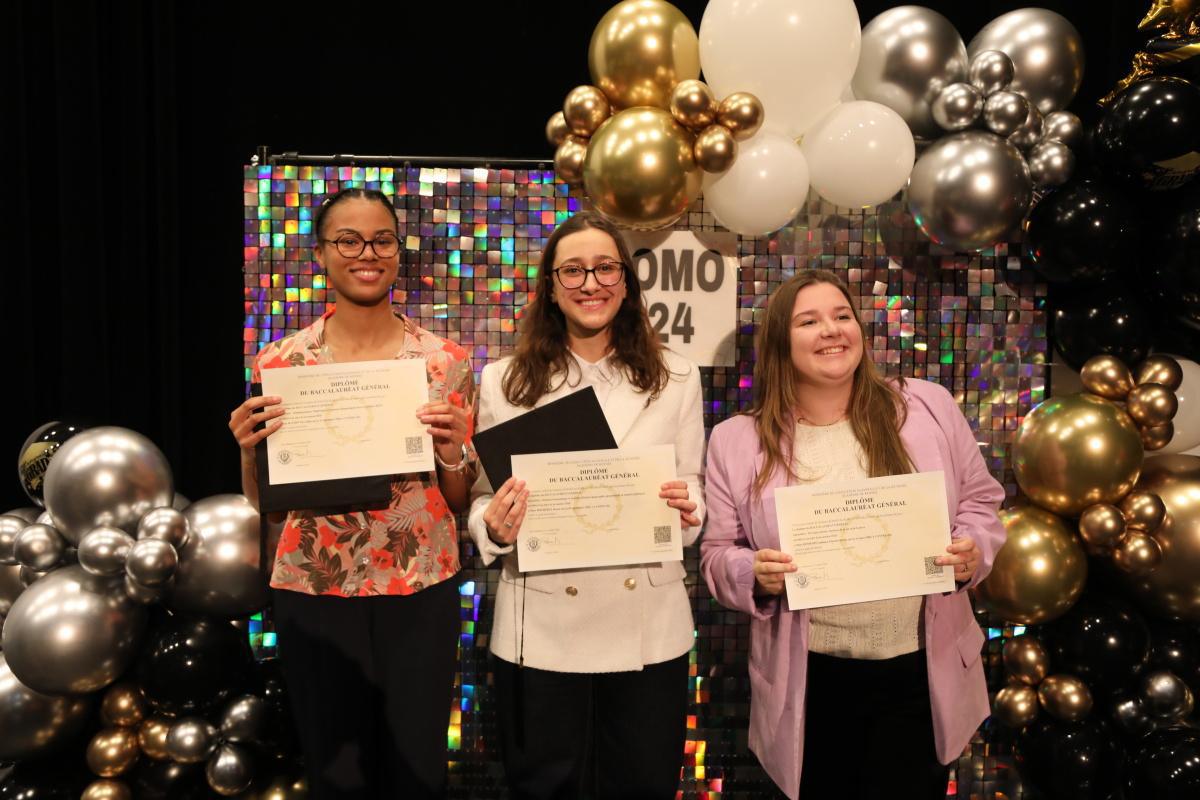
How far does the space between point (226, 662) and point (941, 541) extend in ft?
6.21

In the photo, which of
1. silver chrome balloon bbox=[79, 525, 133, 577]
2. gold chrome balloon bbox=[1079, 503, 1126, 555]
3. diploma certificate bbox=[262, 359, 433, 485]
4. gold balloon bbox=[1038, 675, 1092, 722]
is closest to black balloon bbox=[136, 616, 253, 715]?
silver chrome balloon bbox=[79, 525, 133, 577]

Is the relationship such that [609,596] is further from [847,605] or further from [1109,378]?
[1109,378]

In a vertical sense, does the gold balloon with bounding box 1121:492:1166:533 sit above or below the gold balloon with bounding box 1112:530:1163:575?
above

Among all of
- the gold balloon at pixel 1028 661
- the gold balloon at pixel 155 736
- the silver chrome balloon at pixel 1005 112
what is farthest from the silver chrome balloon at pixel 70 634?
the silver chrome balloon at pixel 1005 112

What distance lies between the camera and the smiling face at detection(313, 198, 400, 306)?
2074 millimetres

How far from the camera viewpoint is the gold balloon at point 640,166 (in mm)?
2322

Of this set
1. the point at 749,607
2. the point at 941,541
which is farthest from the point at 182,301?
the point at 941,541

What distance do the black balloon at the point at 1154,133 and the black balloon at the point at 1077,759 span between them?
62.9 inches

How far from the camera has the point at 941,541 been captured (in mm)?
1924

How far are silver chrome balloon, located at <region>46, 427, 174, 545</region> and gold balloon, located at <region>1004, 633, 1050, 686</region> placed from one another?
2512 millimetres

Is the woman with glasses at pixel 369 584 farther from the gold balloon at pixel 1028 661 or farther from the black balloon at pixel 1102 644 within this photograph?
the black balloon at pixel 1102 644

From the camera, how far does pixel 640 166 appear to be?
2314mm

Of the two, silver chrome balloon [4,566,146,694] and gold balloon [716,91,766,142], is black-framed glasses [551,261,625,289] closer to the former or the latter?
gold balloon [716,91,766,142]

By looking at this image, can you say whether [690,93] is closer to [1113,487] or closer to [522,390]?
[522,390]
